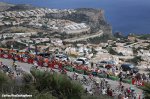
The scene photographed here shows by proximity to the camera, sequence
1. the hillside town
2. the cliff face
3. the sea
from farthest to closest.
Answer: the sea, the cliff face, the hillside town

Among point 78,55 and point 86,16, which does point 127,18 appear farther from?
point 78,55

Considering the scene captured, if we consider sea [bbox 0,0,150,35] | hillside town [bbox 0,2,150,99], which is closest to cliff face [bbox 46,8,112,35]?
hillside town [bbox 0,2,150,99]

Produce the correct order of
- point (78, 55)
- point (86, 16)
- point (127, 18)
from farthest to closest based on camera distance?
point (127, 18) → point (86, 16) → point (78, 55)

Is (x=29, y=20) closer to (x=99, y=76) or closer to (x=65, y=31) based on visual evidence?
(x=65, y=31)

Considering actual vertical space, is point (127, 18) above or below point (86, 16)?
above

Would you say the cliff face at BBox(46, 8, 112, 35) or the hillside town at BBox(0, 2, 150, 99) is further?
the cliff face at BBox(46, 8, 112, 35)

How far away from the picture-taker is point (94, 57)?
32375mm

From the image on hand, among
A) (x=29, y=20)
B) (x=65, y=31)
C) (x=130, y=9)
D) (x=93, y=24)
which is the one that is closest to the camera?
(x=65, y=31)

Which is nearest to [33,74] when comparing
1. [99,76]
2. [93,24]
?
[99,76]

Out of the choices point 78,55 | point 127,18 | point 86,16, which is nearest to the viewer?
point 78,55

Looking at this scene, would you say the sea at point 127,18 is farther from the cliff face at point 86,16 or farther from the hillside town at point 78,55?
the hillside town at point 78,55

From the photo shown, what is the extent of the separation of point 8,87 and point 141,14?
120271 millimetres

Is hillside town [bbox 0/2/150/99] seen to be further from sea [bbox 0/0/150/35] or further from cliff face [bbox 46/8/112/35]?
sea [bbox 0/0/150/35]

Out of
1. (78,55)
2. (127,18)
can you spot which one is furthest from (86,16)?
(78,55)
